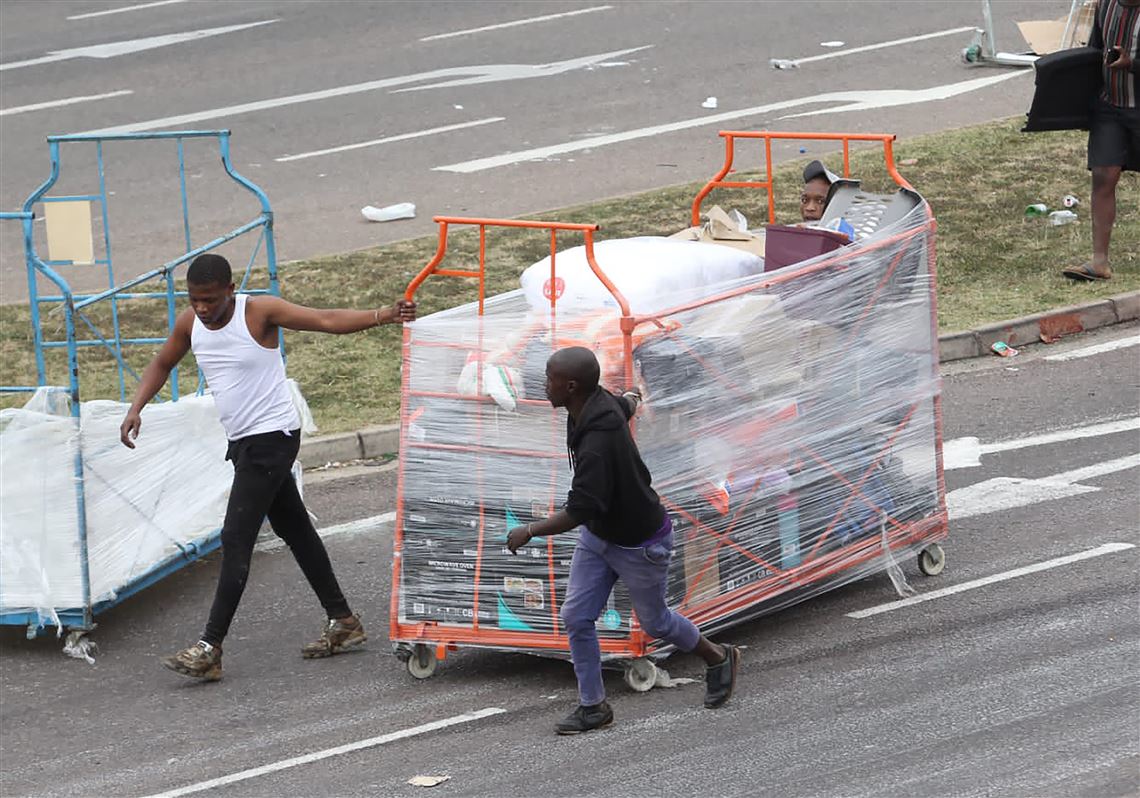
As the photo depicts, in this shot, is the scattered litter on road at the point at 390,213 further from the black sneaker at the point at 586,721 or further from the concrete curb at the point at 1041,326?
the black sneaker at the point at 586,721

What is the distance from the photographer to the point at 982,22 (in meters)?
18.6

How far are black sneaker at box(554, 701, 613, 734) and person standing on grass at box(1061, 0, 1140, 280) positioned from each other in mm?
6813

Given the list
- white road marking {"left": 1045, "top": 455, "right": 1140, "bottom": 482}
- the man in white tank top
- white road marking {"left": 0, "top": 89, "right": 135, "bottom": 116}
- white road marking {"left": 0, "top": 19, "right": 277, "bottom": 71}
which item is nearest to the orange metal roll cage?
the man in white tank top

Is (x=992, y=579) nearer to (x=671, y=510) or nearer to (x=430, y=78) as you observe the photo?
(x=671, y=510)

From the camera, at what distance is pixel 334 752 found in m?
6.53

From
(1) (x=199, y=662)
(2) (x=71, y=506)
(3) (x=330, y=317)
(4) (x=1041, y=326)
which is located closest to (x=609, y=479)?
(3) (x=330, y=317)

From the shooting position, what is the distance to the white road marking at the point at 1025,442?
9430 millimetres

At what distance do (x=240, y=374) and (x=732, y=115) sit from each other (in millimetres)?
9495

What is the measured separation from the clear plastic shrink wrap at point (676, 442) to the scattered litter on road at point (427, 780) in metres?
0.87

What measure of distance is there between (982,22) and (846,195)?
1117cm

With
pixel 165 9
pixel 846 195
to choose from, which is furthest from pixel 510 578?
pixel 165 9

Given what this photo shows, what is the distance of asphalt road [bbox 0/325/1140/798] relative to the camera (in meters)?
6.04

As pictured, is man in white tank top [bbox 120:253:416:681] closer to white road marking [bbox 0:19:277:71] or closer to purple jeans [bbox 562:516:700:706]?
purple jeans [bbox 562:516:700:706]

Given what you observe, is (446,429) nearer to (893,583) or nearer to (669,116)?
(893,583)
